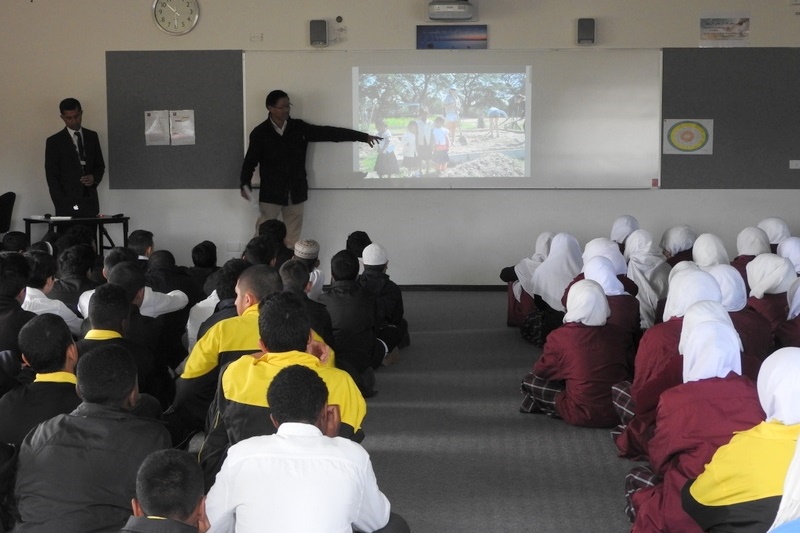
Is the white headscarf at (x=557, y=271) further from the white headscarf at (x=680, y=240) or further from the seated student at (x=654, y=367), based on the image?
the seated student at (x=654, y=367)

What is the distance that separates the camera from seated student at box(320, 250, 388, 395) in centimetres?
518

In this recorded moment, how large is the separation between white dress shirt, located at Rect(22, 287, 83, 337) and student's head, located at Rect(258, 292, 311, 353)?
1.67 metres

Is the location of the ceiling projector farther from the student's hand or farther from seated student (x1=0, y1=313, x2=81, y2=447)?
the student's hand

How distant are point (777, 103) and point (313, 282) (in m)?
4.98

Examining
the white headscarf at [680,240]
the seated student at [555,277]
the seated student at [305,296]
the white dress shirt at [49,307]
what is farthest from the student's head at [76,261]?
the white headscarf at [680,240]

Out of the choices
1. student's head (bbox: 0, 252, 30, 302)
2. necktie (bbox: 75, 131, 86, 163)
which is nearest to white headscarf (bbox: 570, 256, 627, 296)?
student's head (bbox: 0, 252, 30, 302)

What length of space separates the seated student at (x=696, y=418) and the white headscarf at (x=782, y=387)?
359mm

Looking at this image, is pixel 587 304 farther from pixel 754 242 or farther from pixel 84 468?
pixel 84 468

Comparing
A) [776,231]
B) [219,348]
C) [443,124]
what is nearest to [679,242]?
[776,231]

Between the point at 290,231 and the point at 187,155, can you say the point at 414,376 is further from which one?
the point at 187,155

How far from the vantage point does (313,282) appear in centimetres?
553

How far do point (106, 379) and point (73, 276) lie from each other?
8.54 feet

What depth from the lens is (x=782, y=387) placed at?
2.42 metres

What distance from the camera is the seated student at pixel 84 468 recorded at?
2.33 meters
